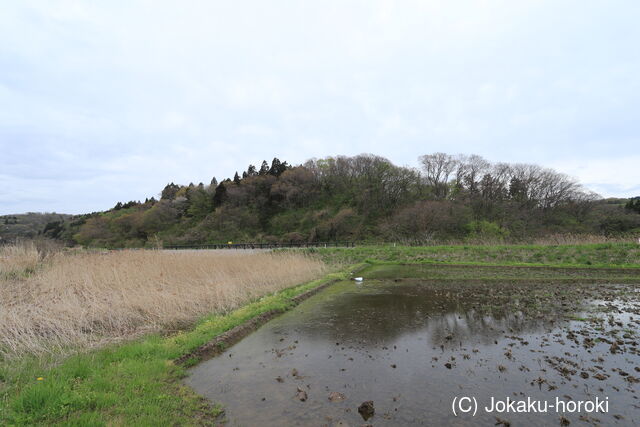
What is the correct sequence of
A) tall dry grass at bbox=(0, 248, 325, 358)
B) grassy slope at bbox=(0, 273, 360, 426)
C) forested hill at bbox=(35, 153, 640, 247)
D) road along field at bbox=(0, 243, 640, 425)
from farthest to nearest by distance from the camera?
forested hill at bbox=(35, 153, 640, 247) → tall dry grass at bbox=(0, 248, 325, 358) → road along field at bbox=(0, 243, 640, 425) → grassy slope at bbox=(0, 273, 360, 426)

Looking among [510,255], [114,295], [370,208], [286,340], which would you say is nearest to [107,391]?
[286,340]

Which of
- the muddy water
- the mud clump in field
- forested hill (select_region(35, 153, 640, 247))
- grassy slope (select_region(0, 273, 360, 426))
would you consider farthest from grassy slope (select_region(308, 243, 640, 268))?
grassy slope (select_region(0, 273, 360, 426))

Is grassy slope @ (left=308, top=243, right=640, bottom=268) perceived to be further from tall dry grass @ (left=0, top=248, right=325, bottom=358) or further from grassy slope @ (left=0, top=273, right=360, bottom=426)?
grassy slope @ (left=0, top=273, right=360, bottom=426)

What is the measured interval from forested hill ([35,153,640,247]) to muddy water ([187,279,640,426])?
33842 millimetres

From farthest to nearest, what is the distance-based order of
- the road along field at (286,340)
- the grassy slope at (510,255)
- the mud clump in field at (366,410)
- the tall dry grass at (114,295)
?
the grassy slope at (510,255) < the tall dry grass at (114,295) < the road along field at (286,340) < the mud clump in field at (366,410)

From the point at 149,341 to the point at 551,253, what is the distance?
2516cm

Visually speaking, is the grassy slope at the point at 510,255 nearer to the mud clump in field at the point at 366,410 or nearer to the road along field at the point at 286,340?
the road along field at the point at 286,340

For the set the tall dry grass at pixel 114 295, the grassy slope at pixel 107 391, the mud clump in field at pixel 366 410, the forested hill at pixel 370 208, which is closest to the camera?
the grassy slope at pixel 107 391

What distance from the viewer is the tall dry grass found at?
6438 millimetres

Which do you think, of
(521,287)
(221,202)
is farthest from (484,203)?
(221,202)

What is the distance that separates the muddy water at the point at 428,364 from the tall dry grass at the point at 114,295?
2.79m

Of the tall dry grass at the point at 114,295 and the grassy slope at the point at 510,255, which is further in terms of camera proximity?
the grassy slope at the point at 510,255

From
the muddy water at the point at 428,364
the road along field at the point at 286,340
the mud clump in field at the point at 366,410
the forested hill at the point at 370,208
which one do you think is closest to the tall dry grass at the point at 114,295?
Result: the road along field at the point at 286,340

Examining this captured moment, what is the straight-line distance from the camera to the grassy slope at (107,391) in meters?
3.60
